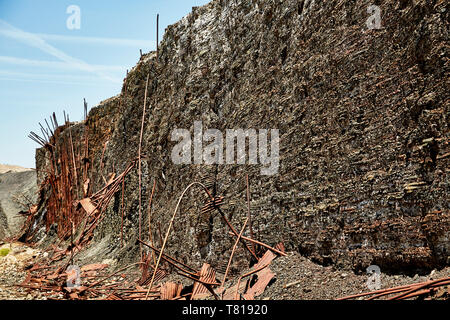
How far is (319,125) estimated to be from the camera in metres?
3.07

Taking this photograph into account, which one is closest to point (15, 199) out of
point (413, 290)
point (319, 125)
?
point (319, 125)

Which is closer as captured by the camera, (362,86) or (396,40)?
(396,40)

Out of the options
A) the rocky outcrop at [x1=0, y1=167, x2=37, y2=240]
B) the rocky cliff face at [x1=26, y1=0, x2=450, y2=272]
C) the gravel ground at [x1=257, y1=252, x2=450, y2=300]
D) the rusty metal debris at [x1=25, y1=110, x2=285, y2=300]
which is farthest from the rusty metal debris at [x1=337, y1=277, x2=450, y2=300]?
the rocky outcrop at [x1=0, y1=167, x2=37, y2=240]

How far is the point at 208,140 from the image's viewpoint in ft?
14.0

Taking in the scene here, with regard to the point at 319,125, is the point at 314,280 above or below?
below

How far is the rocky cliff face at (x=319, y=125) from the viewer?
7.88ft

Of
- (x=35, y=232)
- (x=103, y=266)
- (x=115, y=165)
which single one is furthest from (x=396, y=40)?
(x=35, y=232)

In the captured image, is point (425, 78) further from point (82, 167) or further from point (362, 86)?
point (82, 167)

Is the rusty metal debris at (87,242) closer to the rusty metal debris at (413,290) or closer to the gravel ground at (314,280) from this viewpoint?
the gravel ground at (314,280)

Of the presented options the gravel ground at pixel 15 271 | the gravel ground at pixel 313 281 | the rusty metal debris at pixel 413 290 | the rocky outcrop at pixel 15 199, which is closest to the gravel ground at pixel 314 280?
the gravel ground at pixel 313 281

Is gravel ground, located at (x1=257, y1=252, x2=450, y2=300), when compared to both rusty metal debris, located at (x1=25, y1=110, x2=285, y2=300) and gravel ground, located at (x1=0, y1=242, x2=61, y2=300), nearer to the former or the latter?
rusty metal debris, located at (x1=25, y1=110, x2=285, y2=300)

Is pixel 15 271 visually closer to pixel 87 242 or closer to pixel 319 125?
pixel 87 242

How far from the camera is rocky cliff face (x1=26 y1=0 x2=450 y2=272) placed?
2400 millimetres
